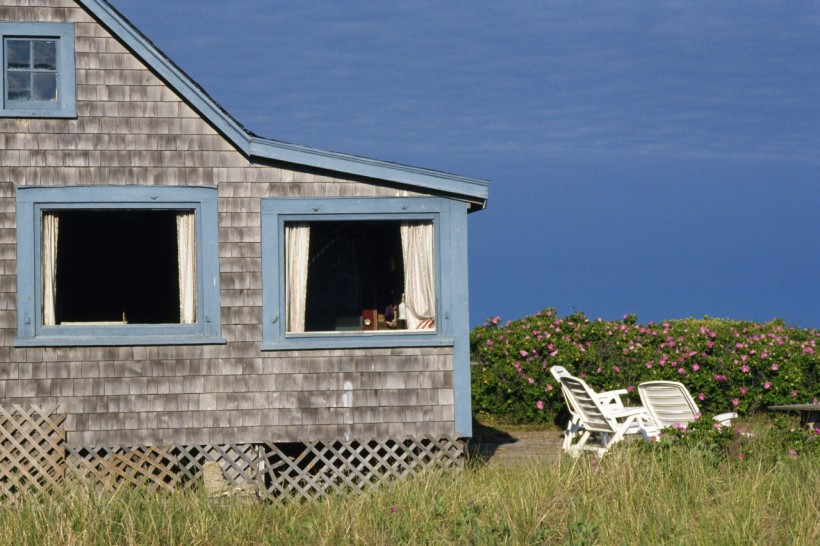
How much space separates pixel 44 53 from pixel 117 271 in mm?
5318

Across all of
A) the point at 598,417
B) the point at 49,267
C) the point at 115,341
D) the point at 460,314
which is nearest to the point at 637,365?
the point at 598,417

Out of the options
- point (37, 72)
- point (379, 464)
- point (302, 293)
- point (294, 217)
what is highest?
point (37, 72)

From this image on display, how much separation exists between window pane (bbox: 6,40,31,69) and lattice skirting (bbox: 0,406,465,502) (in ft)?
12.0

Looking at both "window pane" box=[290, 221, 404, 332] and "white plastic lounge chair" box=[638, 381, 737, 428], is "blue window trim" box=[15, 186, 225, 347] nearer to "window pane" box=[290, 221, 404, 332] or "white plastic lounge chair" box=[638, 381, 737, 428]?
"window pane" box=[290, 221, 404, 332]

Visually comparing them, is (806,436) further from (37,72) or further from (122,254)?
(122,254)

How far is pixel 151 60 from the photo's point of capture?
1155 centimetres

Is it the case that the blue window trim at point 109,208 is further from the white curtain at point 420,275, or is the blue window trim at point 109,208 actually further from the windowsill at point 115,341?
the white curtain at point 420,275

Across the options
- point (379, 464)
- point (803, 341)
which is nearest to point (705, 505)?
point (379, 464)

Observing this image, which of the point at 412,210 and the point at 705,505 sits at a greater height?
the point at 412,210

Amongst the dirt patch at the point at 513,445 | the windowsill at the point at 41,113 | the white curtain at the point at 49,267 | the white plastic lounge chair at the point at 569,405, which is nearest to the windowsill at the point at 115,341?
the white curtain at the point at 49,267

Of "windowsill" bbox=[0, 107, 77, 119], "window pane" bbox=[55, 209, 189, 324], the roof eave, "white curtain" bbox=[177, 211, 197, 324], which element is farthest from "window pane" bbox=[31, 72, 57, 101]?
"window pane" bbox=[55, 209, 189, 324]

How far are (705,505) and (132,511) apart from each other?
448 centimetres

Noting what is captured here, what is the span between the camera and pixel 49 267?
11.6m

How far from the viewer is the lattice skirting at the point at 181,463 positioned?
37.3 ft
